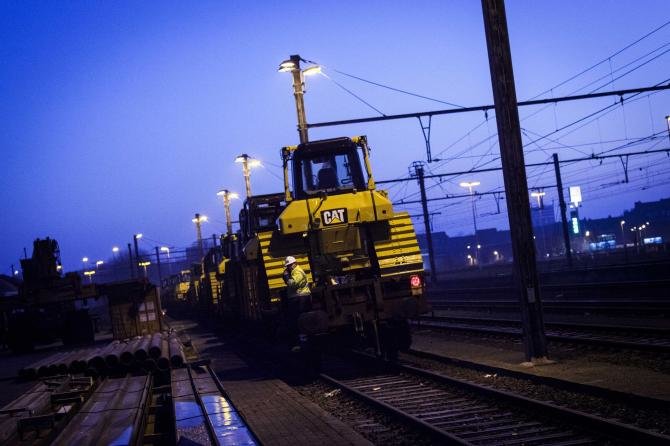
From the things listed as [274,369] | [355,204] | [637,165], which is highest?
[637,165]

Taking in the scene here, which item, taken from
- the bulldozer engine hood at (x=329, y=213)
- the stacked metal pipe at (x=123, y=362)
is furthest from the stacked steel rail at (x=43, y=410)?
the bulldozer engine hood at (x=329, y=213)

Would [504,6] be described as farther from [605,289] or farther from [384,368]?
[605,289]

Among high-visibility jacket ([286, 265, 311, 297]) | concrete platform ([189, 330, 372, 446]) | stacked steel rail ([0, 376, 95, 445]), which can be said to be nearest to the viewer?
concrete platform ([189, 330, 372, 446])

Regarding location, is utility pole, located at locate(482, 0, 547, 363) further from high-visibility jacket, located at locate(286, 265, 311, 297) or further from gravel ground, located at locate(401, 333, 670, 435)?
high-visibility jacket, located at locate(286, 265, 311, 297)

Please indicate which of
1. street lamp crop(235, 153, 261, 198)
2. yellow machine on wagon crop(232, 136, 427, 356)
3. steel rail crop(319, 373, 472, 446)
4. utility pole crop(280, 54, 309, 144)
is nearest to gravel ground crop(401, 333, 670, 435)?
yellow machine on wagon crop(232, 136, 427, 356)

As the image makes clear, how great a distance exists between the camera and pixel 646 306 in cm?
1808

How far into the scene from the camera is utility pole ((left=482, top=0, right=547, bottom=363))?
40.8 ft

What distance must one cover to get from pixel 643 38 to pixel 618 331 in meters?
9.19

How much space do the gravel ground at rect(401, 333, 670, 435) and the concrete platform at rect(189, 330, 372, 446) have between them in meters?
2.77

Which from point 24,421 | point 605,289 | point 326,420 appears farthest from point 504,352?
point 605,289

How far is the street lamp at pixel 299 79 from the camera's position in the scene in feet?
68.2

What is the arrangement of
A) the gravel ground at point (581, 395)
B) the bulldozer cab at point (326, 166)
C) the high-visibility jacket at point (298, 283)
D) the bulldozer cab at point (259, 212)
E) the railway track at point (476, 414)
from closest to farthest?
the railway track at point (476, 414) → the gravel ground at point (581, 395) → the high-visibility jacket at point (298, 283) → the bulldozer cab at point (326, 166) → the bulldozer cab at point (259, 212)

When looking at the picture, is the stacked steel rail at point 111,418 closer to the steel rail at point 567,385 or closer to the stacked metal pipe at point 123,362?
the stacked metal pipe at point 123,362

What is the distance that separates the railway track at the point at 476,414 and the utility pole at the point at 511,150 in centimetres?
265
